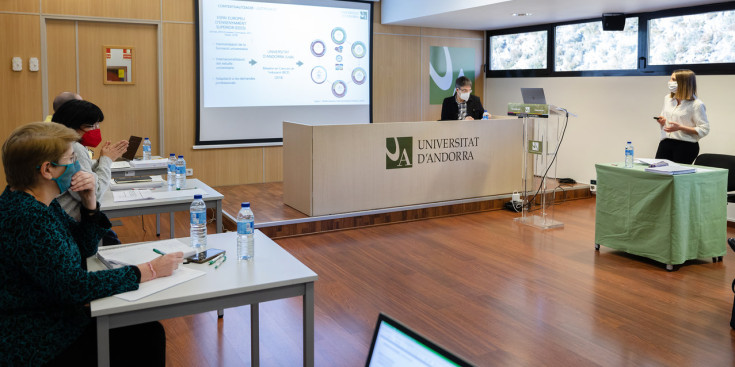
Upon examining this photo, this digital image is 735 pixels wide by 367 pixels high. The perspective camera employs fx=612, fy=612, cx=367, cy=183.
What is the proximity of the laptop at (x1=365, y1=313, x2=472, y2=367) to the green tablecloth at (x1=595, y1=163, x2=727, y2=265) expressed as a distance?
404 centimetres

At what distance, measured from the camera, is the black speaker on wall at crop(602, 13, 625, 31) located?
742 cm

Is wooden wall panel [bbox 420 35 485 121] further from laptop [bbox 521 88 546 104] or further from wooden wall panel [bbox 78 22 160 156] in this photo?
wooden wall panel [bbox 78 22 160 156]

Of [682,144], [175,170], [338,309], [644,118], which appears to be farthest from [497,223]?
[175,170]

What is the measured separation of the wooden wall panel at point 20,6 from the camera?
6.60 metres

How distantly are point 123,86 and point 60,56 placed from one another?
73 centimetres

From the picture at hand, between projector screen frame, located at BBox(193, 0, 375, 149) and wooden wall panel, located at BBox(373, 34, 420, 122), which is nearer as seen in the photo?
projector screen frame, located at BBox(193, 0, 375, 149)

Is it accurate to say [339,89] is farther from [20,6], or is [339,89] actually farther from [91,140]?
[91,140]

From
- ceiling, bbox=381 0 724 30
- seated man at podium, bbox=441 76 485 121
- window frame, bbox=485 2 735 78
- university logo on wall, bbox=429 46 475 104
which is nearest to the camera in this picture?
window frame, bbox=485 2 735 78

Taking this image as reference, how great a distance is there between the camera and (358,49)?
8.70 meters

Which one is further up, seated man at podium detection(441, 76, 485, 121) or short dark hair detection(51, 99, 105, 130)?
seated man at podium detection(441, 76, 485, 121)

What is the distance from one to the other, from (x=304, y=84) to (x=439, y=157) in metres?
2.51

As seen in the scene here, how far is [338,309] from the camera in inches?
156

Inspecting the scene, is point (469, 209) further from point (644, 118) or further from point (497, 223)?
point (644, 118)

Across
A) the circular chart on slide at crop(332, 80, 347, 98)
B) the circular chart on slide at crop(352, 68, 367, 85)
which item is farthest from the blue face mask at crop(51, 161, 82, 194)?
the circular chart on slide at crop(352, 68, 367, 85)
